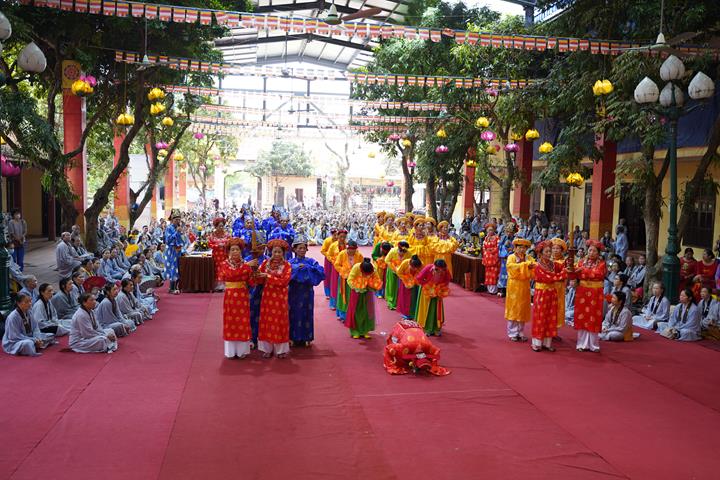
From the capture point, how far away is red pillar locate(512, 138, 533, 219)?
21078 mm

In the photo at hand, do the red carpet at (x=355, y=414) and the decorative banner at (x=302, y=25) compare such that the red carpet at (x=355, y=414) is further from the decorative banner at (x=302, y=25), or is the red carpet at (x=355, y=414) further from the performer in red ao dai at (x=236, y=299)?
the decorative banner at (x=302, y=25)

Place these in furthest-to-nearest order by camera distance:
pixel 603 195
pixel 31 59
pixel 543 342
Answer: pixel 603 195 → pixel 543 342 → pixel 31 59

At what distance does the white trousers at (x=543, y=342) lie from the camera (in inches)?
338

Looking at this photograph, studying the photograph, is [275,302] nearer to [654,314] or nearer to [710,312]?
[654,314]

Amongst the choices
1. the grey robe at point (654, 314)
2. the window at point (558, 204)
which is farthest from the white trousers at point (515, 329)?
the window at point (558, 204)

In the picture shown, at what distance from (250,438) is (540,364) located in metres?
4.17

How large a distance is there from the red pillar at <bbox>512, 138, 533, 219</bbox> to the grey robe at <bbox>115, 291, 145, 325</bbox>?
14.0m

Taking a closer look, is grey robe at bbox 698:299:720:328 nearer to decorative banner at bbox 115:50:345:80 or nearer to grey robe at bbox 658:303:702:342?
grey robe at bbox 658:303:702:342

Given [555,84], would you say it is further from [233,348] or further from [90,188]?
[90,188]

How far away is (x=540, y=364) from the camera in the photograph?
7957mm

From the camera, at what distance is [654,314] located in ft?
33.7

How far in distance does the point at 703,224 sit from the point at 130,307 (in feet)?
48.9

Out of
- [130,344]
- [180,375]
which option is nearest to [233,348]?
[180,375]

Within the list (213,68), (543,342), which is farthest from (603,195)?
(213,68)
